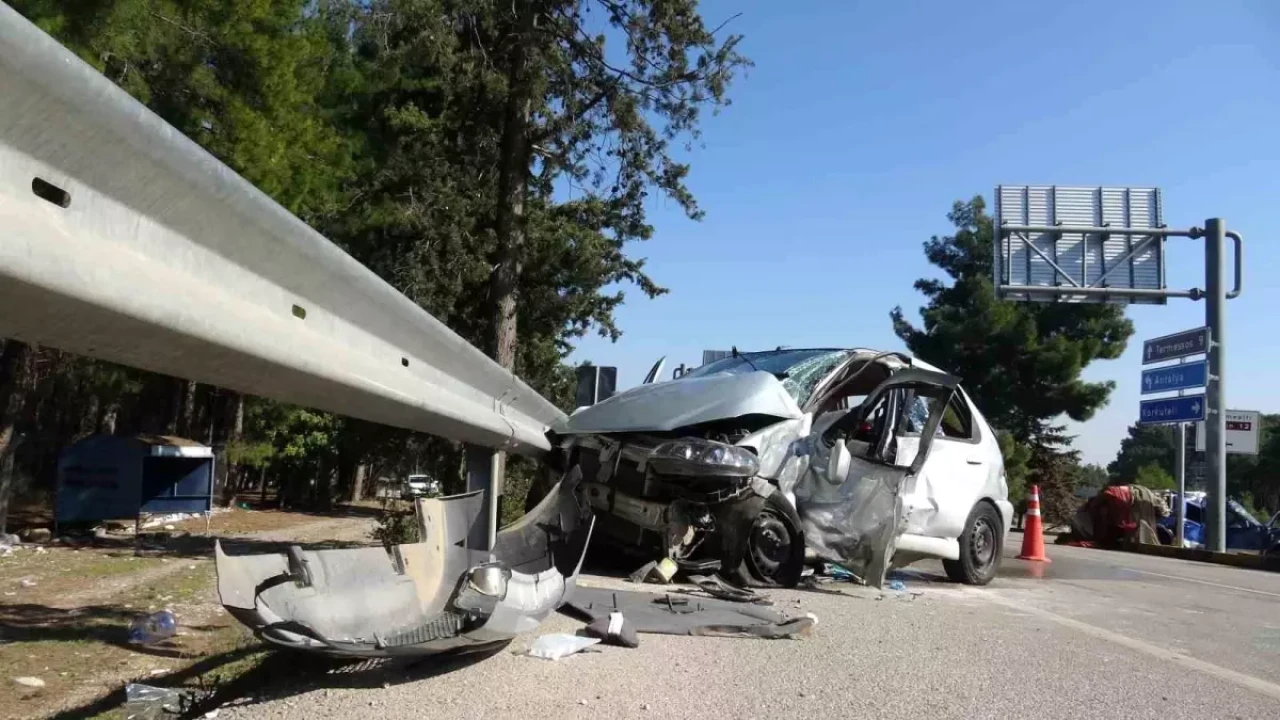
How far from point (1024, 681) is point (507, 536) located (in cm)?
266

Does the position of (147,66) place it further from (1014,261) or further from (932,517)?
(1014,261)

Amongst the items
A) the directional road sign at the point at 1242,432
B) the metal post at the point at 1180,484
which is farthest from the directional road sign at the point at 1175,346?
the directional road sign at the point at 1242,432

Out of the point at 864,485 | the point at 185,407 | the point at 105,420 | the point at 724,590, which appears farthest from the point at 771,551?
the point at 105,420

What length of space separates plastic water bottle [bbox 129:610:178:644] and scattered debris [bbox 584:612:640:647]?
2.93 metres

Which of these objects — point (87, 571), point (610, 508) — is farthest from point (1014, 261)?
point (87, 571)

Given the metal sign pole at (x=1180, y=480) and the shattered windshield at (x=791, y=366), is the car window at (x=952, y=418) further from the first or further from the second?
the metal sign pole at (x=1180, y=480)

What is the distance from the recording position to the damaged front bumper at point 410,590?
3.35 m

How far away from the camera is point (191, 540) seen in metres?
14.0

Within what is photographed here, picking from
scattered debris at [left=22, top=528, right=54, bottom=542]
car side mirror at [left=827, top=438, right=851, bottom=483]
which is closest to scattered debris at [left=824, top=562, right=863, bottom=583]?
car side mirror at [left=827, top=438, right=851, bottom=483]

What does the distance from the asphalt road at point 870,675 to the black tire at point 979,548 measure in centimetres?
179

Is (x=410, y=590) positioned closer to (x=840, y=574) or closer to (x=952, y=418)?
(x=840, y=574)

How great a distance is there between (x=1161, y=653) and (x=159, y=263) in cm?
516

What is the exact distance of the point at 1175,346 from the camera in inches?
813

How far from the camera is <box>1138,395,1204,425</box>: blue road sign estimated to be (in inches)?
787
